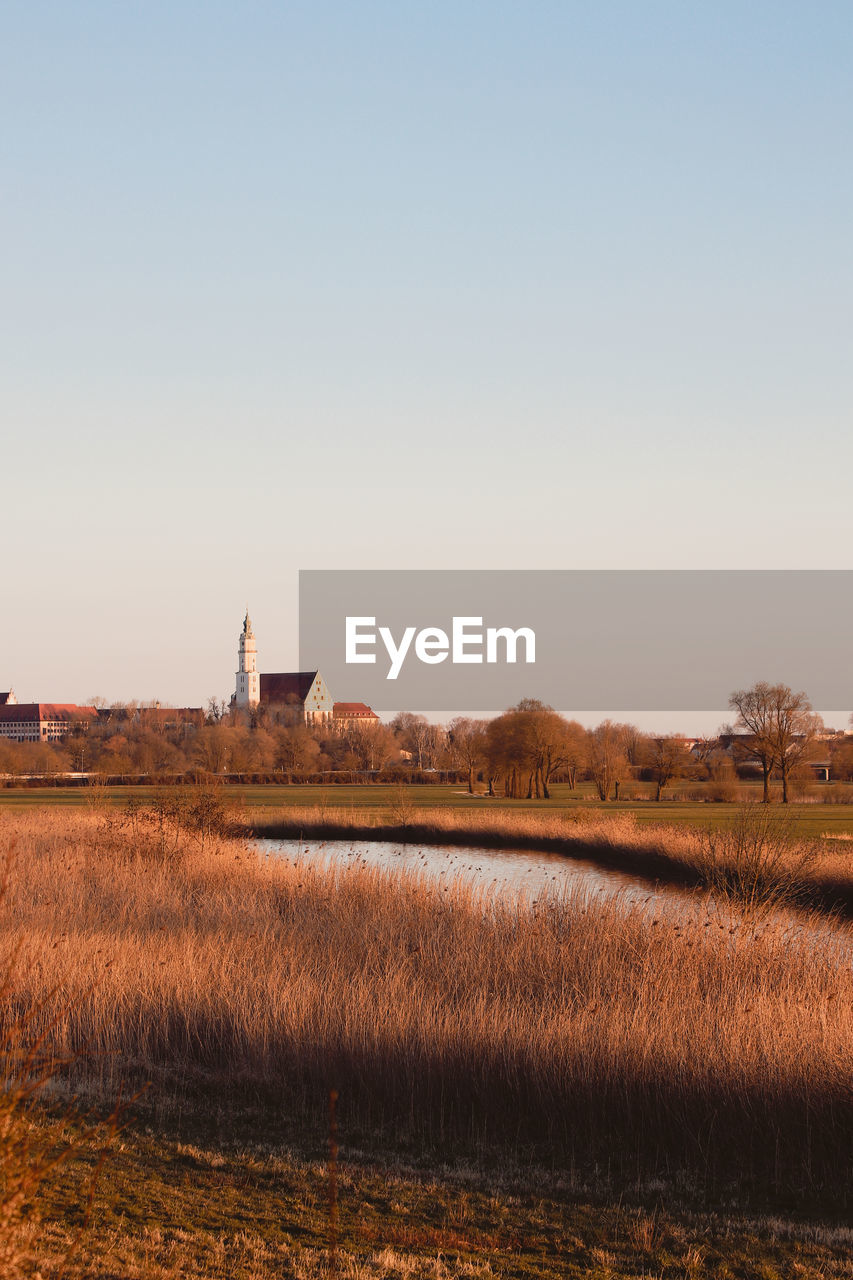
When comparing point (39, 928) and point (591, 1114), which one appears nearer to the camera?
point (591, 1114)

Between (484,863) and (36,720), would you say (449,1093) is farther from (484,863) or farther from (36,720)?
(36,720)

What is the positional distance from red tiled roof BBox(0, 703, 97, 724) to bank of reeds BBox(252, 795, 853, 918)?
355ft

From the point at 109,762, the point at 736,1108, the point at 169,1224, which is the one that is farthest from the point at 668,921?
the point at 109,762

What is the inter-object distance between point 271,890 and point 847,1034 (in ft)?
35.6

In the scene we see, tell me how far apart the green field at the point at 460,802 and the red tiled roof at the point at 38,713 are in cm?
8063

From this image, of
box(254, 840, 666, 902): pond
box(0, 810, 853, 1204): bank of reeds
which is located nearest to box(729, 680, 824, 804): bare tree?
box(254, 840, 666, 902): pond

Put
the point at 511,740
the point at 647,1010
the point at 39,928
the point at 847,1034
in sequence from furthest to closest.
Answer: the point at 511,740 → the point at 39,928 → the point at 647,1010 → the point at 847,1034

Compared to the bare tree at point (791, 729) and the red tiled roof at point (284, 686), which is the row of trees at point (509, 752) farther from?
the red tiled roof at point (284, 686)

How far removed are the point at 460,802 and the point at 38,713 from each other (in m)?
104

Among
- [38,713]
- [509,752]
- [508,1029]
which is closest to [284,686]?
[38,713]

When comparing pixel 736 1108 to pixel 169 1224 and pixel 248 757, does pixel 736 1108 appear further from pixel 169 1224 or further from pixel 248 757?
pixel 248 757

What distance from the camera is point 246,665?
551 feet

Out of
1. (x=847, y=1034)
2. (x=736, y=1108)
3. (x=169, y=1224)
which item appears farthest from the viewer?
(x=847, y=1034)

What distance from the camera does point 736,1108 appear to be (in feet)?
25.2
